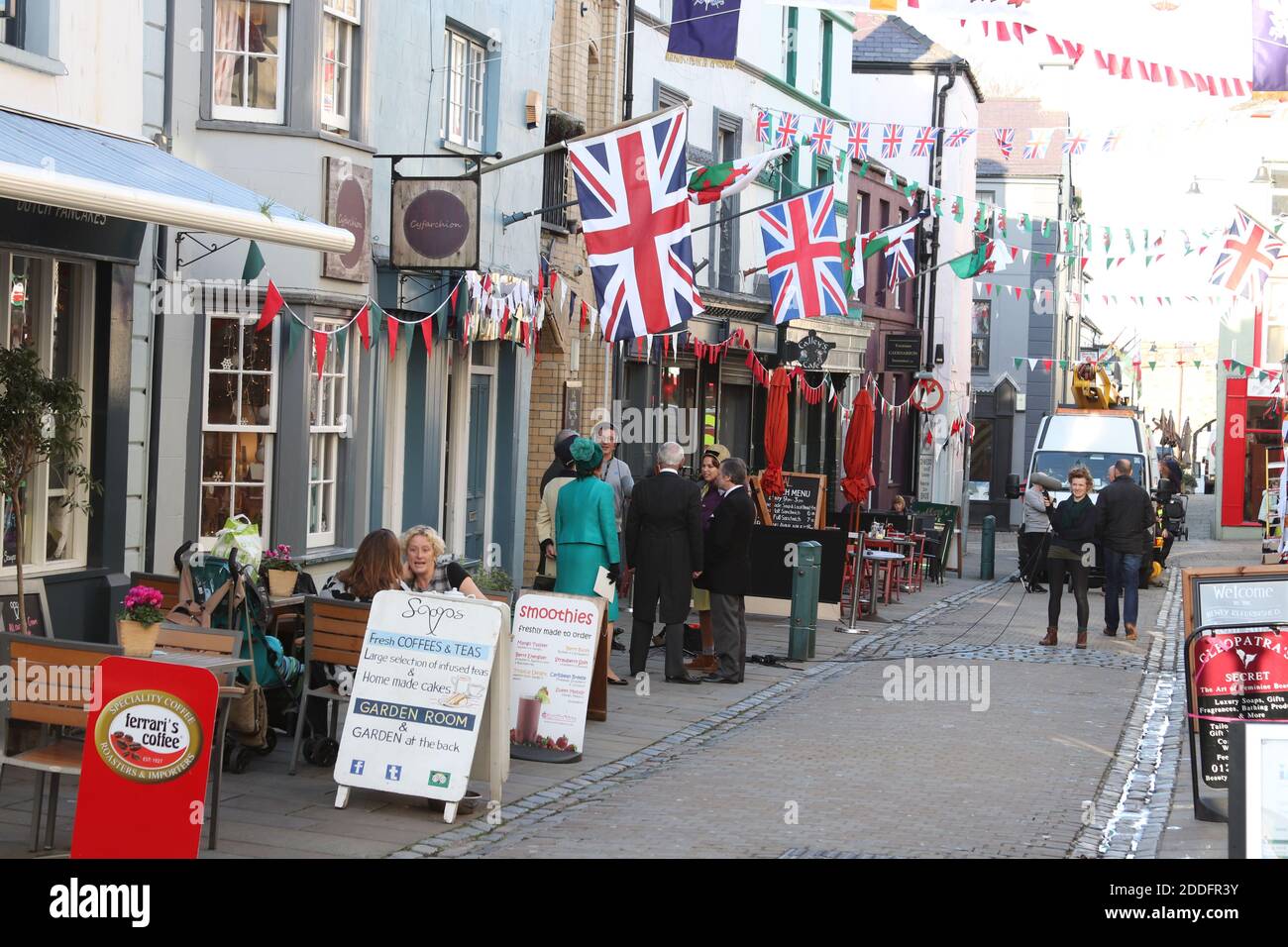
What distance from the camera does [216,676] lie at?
7.53m

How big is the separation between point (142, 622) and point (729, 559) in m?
6.40

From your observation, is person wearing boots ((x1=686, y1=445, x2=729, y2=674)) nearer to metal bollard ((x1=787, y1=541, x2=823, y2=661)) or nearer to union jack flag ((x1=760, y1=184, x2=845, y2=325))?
metal bollard ((x1=787, y1=541, x2=823, y2=661))

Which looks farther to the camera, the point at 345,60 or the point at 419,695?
the point at 345,60

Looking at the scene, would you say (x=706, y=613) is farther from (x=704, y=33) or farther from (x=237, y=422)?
(x=704, y=33)

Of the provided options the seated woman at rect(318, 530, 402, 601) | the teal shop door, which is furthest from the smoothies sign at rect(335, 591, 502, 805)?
the teal shop door

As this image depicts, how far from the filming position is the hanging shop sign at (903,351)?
34969mm

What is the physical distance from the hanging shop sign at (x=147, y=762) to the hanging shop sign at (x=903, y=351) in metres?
28.9

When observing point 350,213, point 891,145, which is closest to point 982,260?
point 891,145

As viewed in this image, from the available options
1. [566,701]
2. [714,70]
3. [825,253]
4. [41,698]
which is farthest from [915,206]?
[41,698]

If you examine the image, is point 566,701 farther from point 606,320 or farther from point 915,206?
point 915,206

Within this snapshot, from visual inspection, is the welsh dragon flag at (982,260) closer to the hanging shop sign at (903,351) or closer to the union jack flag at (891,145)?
the union jack flag at (891,145)

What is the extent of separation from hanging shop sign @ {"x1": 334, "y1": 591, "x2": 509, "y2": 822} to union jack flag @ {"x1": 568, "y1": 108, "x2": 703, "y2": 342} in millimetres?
6566

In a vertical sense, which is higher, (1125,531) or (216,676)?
(1125,531)

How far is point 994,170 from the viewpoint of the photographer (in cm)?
5303
